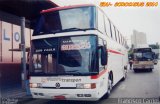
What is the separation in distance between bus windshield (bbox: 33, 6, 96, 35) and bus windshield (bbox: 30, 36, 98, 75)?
46 cm

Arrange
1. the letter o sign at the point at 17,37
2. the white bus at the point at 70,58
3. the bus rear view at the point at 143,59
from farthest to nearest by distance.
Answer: the bus rear view at the point at 143,59 < the letter o sign at the point at 17,37 < the white bus at the point at 70,58

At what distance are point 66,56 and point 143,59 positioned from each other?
1947 centimetres

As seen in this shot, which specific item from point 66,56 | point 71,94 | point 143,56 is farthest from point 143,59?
point 71,94

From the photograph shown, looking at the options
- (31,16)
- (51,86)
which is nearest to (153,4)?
(51,86)

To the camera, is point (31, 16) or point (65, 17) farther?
point (31, 16)

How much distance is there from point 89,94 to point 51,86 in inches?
51.7

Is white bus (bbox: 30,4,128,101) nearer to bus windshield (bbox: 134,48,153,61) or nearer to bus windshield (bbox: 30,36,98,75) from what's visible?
bus windshield (bbox: 30,36,98,75)

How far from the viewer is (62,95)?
826 centimetres

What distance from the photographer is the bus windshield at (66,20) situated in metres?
8.81

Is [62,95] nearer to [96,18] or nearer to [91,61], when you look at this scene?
[91,61]

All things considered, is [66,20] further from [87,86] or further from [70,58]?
[87,86]

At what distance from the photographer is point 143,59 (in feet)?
87.2

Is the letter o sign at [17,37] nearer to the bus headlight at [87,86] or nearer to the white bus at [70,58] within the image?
the white bus at [70,58]

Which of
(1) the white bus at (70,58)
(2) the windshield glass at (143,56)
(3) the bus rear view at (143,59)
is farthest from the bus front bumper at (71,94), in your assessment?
(2) the windshield glass at (143,56)
